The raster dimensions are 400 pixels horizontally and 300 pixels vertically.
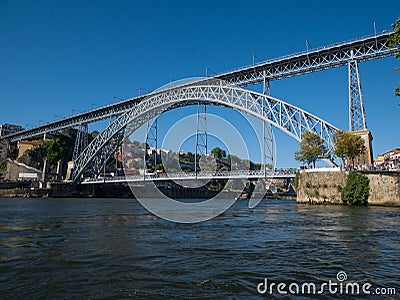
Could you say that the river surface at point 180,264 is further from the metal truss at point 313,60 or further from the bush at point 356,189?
the metal truss at point 313,60

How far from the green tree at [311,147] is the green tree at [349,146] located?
282 cm

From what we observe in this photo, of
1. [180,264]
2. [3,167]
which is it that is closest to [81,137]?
[3,167]

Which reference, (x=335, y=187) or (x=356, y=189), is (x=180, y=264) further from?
(x=335, y=187)

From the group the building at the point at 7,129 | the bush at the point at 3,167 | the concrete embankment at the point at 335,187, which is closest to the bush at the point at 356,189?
the concrete embankment at the point at 335,187

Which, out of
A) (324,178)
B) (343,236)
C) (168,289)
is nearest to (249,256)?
(168,289)

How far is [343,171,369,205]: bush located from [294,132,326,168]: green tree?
220 inches

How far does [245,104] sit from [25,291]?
3167 cm

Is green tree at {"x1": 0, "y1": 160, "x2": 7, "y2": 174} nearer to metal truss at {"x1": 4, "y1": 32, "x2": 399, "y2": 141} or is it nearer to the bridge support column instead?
metal truss at {"x1": 4, "y1": 32, "x2": 399, "y2": 141}

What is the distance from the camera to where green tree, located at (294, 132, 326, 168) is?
30250 mm

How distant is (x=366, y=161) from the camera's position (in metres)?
28.0

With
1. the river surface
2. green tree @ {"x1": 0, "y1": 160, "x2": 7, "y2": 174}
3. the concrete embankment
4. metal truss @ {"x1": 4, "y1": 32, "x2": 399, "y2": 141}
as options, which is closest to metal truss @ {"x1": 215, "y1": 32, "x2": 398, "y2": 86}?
metal truss @ {"x1": 4, "y1": 32, "x2": 399, "y2": 141}

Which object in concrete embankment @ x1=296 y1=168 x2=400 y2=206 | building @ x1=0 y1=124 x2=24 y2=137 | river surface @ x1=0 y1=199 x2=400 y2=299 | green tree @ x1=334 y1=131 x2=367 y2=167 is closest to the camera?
river surface @ x1=0 y1=199 x2=400 y2=299

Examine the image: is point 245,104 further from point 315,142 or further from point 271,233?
point 271,233

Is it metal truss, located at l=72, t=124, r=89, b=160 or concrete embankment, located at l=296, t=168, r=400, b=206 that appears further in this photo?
metal truss, located at l=72, t=124, r=89, b=160
